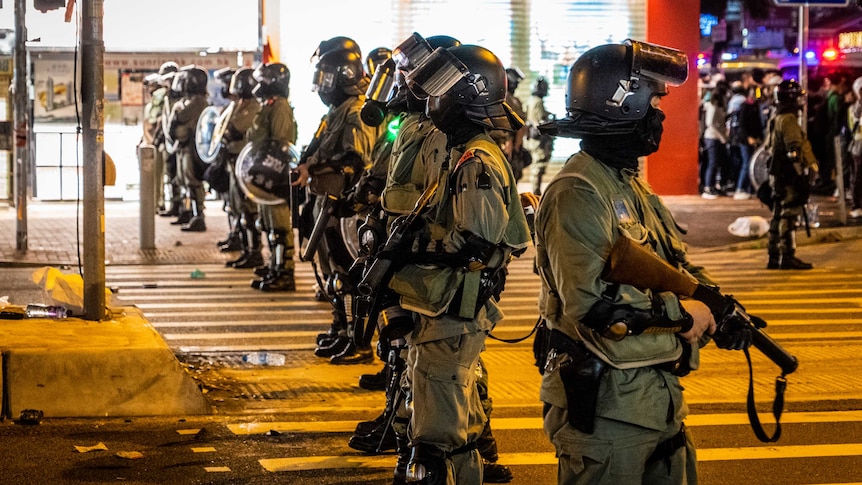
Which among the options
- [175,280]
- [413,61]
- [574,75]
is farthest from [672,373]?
[175,280]

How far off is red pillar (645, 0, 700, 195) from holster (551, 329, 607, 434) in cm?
2215

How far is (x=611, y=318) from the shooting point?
3809 mm

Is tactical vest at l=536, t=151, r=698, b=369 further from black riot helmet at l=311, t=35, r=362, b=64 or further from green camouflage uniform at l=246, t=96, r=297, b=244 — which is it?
green camouflage uniform at l=246, t=96, r=297, b=244

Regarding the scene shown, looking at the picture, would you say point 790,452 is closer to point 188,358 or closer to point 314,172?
point 314,172

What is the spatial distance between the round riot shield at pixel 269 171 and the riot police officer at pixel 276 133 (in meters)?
0.02

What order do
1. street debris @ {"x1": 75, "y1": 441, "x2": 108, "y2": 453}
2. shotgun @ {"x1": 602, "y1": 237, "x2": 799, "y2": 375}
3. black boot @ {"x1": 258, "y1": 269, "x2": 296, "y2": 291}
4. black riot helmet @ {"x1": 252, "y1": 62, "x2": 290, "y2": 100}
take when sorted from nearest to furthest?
shotgun @ {"x1": 602, "y1": 237, "x2": 799, "y2": 375}
street debris @ {"x1": 75, "y1": 441, "x2": 108, "y2": 453}
black riot helmet @ {"x1": 252, "y1": 62, "x2": 290, "y2": 100}
black boot @ {"x1": 258, "y1": 269, "x2": 296, "y2": 291}

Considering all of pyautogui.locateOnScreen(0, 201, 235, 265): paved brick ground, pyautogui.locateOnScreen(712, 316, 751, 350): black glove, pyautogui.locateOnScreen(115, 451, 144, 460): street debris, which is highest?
pyautogui.locateOnScreen(712, 316, 751, 350): black glove

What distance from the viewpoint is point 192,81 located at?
1791cm

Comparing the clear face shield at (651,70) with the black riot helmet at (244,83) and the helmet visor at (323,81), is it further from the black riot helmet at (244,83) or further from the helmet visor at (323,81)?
the black riot helmet at (244,83)

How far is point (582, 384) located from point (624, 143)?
0.83 meters

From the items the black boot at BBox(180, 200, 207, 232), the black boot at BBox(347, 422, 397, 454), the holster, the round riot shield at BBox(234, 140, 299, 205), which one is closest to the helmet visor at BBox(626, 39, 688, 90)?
the holster

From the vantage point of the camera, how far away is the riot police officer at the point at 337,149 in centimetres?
899

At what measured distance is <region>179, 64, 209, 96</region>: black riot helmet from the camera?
58.6 feet

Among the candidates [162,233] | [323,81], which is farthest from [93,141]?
[162,233]
